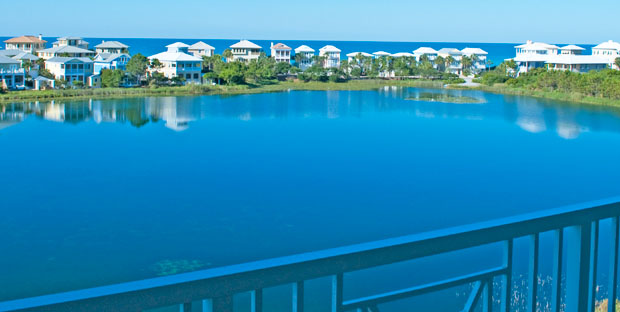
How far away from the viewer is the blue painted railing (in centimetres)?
80

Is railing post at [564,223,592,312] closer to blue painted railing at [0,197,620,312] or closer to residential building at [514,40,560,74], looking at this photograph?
blue painted railing at [0,197,620,312]

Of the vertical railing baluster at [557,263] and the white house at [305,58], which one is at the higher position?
the white house at [305,58]

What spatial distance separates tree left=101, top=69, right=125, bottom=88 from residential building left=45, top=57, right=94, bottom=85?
0.91m

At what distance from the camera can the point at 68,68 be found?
78.8ft

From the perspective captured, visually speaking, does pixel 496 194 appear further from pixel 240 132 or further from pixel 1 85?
pixel 1 85

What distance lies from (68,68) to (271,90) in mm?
7503

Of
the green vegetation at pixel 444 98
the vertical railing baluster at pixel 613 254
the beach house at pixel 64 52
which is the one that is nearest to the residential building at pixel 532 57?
the green vegetation at pixel 444 98

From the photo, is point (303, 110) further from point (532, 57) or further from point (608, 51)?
point (608, 51)

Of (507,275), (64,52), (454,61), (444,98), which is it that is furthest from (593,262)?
(454,61)

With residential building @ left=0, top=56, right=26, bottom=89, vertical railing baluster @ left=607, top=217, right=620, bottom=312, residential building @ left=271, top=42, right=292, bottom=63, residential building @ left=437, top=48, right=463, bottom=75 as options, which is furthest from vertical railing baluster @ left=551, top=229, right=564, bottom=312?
residential building @ left=271, top=42, right=292, bottom=63

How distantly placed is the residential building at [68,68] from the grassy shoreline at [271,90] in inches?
71.2

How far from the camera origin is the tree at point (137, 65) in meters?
24.3

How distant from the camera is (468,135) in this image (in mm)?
16125

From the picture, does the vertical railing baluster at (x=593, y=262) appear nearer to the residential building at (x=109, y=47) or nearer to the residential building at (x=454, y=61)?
the residential building at (x=109, y=47)
